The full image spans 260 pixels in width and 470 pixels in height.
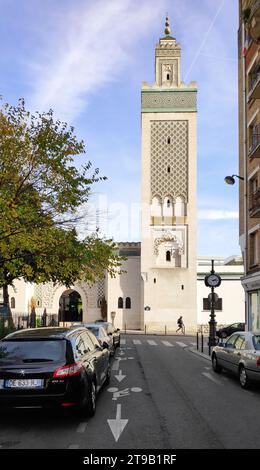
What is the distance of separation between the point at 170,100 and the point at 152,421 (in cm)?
4397

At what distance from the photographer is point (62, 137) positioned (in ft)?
58.7

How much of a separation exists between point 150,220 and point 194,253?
5207 mm

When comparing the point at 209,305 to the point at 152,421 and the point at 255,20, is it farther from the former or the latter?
the point at 152,421

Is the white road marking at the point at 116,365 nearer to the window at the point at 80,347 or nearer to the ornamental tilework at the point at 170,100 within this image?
the window at the point at 80,347

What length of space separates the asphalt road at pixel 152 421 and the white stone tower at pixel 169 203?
33634 millimetres

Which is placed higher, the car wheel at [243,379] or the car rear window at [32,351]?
the car rear window at [32,351]

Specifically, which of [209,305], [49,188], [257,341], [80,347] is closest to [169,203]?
[209,305]

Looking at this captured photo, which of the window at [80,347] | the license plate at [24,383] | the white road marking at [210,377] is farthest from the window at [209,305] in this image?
the license plate at [24,383]

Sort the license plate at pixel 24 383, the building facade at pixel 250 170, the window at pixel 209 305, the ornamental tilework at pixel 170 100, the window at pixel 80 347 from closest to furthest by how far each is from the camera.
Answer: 1. the license plate at pixel 24 383
2. the window at pixel 80 347
3. the building facade at pixel 250 170
4. the window at pixel 209 305
5. the ornamental tilework at pixel 170 100

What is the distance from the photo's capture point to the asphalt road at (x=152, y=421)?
22.1 feet

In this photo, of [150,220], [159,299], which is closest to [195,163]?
[150,220]

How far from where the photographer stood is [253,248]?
2611cm

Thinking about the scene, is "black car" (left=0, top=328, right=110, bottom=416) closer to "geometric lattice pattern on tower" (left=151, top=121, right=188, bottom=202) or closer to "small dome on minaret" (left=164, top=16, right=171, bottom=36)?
"geometric lattice pattern on tower" (left=151, top=121, right=188, bottom=202)

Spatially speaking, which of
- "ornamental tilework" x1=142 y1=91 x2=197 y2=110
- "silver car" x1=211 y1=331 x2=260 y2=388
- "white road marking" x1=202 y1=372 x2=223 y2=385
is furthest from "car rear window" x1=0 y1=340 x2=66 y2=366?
"ornamental tilework" x1=142 y1=91 x2=197 y2=110
